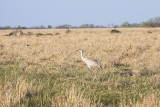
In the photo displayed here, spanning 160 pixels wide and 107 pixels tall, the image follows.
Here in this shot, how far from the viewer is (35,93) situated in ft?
25.7

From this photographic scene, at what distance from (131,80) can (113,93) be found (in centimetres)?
157

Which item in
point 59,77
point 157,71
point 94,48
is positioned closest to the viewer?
point 59,77

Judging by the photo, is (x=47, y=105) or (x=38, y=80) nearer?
(x=47, y=105)

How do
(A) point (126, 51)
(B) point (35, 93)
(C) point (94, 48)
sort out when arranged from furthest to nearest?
(C) point (94, 48) < (A) point (126, 51) < (B) point (35, 93)

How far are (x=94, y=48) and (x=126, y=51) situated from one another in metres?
2.46

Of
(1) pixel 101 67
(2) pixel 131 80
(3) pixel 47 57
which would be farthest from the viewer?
(3) pixel 47 57

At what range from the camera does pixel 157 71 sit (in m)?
10.9

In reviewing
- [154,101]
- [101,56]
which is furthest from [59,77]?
[101,56]

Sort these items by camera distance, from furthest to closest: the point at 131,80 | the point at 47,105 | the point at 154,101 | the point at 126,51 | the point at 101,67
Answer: the point at 126,51, the point at 101,67, the point at 131,80, the point at 47,105, the point at 154,101

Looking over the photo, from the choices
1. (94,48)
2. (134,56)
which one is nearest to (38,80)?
(134,56)

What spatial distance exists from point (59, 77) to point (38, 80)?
764mm

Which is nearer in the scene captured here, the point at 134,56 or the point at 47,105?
the point at 47,105

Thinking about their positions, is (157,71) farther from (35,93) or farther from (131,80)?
(35,93)

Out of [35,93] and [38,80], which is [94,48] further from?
[35,93]
